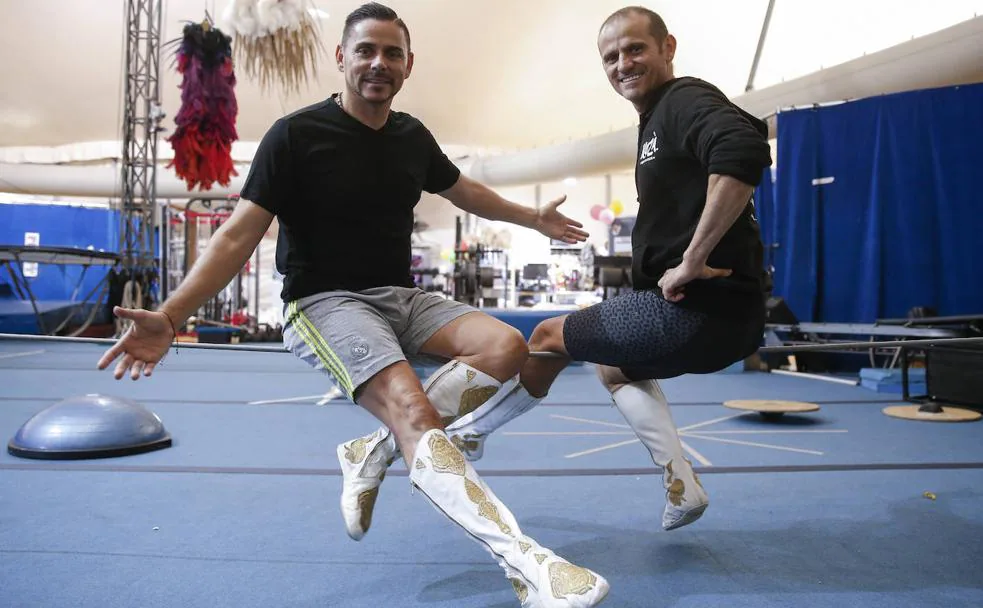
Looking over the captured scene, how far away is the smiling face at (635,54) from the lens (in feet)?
5.06

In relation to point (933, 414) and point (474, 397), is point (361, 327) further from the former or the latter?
point (933, 414)

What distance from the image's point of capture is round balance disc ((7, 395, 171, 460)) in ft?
8.35

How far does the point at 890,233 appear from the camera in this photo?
5.65m

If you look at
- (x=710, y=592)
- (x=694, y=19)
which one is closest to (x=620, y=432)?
(x=710, y=592)

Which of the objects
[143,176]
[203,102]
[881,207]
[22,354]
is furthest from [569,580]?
[143,176]

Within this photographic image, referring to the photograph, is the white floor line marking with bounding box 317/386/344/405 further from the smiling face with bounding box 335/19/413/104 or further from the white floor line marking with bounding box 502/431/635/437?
the smiling face with bounding box 335/19/413/104

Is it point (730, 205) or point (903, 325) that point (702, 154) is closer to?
point (730, 205)

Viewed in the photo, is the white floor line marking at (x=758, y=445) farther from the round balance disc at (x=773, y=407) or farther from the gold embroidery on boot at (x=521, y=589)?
the gold embroidery on boot at (x=521, y=589)

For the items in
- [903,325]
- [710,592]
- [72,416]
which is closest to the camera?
[710,592]

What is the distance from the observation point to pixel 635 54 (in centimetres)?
155

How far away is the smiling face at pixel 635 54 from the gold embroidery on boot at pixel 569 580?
98 cm

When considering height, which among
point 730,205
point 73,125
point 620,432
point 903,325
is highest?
point 73,125

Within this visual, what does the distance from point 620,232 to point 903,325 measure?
8.67 metres

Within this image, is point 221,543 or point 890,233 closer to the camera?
point 221,543
